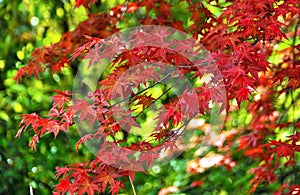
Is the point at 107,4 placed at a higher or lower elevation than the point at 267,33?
lower

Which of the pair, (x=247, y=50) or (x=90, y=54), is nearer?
(x=247, y=50)

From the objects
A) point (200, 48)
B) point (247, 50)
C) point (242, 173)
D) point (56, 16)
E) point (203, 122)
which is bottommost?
point (242, 173)

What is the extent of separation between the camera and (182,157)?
319 cm

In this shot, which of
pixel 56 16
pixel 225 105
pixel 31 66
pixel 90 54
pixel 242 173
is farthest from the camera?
pixel 56 16

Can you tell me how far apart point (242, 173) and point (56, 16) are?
155 cm

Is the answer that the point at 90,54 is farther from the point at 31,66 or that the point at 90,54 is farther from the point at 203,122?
the point at 203,122

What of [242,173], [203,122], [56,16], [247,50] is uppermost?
[247,50]

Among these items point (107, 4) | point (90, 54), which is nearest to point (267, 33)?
point (90, 54)

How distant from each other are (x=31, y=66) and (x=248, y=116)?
1491 millimetres

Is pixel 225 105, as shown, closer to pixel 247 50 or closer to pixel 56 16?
pixel 247 50

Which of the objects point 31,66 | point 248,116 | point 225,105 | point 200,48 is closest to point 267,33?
point 225,105

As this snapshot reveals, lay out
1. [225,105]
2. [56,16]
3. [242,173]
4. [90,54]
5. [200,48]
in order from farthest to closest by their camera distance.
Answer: [56,16] < [242,173] < [200,48] < [90,54] < [225,105]

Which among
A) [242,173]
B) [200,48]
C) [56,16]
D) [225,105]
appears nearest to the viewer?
[225,105]

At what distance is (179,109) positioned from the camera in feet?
5.35
